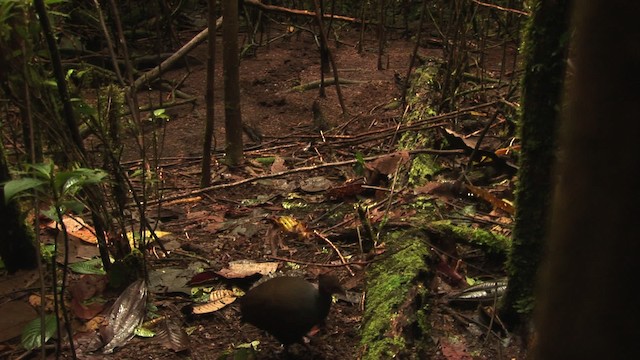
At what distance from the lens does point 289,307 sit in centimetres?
230

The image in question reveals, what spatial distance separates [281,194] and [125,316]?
1.72 meters

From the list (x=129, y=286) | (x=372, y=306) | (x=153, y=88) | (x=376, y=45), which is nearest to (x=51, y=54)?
(x=129, y=286)

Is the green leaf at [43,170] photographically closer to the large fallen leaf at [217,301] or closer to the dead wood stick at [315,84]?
the large fallen leaf at [217,301]

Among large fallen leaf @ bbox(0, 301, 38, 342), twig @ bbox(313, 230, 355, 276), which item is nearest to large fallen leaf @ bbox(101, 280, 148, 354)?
large fallen leaf @ bbox(0, 301, 38, 342)

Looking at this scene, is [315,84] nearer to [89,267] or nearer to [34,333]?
[89,267]

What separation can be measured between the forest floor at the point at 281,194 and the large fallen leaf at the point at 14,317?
37cm

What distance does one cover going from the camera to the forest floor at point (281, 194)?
2469 mm

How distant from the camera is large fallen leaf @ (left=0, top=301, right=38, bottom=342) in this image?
8.18 ft

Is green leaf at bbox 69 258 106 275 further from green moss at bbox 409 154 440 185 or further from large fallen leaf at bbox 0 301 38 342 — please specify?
green moss at bbox 409 154 440 185

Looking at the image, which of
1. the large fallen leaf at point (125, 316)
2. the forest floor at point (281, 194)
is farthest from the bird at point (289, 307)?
the large fallen leaf at point (125, 316)

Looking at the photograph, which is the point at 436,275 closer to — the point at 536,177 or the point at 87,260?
the point at 536,177

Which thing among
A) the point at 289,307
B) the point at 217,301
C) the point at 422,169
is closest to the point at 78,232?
the point at 217,301

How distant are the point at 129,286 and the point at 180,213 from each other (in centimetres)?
126

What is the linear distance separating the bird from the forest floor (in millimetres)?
158
